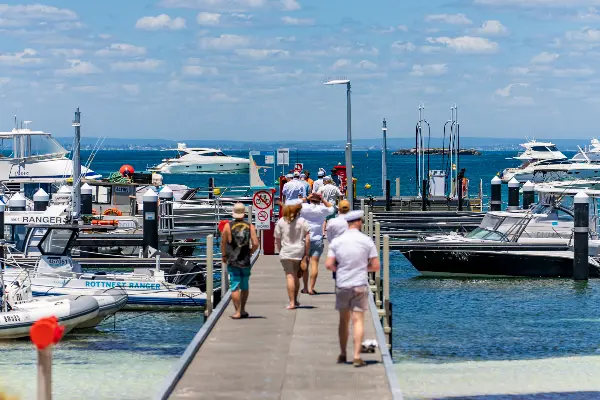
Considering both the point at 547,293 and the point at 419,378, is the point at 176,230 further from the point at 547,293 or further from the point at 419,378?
the point at 419,378

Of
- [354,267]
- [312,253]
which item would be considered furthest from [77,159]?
[354,267]

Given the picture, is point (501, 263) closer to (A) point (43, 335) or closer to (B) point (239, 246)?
(B) point (239, 246)

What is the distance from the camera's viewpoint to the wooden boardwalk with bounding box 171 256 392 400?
43.0 ft

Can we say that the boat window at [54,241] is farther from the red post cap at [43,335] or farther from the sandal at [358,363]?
the red post cap at [43,335]

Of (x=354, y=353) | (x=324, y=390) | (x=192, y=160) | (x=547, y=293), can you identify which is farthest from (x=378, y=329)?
(x=192, y=160)

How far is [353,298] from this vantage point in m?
13.8

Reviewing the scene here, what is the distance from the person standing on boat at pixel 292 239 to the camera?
58.1 ft

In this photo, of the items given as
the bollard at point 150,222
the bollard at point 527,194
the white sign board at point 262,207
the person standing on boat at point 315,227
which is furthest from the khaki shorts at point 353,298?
the bollard at point 527,194

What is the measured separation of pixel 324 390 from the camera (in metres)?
13.1

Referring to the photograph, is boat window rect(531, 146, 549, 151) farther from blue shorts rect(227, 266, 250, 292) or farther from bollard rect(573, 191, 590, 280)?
blue shorts rect(227, 266, 250, 292)

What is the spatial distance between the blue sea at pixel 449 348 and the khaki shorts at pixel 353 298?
5.69m

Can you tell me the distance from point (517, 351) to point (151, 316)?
931cm

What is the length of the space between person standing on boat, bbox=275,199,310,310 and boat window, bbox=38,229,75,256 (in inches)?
442

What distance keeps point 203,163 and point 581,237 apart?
11055 centimetres
